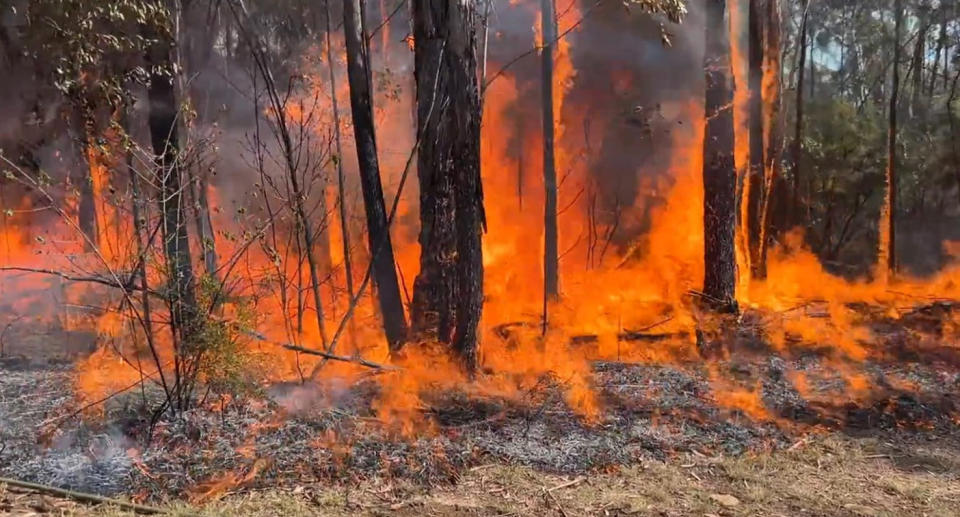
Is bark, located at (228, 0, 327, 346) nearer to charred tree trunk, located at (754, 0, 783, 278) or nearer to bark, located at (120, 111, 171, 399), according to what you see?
bark, located at (120, 111, 171, 399)

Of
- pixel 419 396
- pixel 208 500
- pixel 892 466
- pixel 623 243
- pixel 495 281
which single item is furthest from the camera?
pixel 623 243

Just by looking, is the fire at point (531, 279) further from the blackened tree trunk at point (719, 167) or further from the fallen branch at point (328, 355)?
the blackened tree trunk at point (719, 167)

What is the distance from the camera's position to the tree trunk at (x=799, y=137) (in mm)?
14086

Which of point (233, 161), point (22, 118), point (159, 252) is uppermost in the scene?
point (22, 118)

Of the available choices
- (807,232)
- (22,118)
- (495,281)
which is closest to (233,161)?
(22,118)

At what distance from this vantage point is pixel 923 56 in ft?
45.4

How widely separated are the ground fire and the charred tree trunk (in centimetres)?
8

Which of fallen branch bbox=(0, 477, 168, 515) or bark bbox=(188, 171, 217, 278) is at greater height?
bark bbox=(188, 171, 217, 278)

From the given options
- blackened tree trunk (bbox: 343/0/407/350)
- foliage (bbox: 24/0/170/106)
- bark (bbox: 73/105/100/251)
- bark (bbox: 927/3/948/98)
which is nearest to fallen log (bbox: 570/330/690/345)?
blackened tree trunk (bbox: 343/0/407/350)

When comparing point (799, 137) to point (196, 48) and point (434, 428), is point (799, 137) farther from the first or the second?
point (434, 428)

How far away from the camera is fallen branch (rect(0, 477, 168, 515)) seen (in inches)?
170

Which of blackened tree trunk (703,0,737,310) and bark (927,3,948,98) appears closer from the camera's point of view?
blackened tree trunk (703,0,737,310)

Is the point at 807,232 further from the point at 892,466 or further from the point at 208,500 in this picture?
the point at 208,500

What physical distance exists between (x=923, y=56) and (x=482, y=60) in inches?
417
